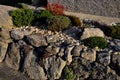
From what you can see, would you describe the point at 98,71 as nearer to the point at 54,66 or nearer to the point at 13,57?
the point at 54,66

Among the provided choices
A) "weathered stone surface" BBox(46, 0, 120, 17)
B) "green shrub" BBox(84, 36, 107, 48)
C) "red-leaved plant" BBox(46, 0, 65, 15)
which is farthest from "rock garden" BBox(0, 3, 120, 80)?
"weathered stone surface" BBox(46, 0, 120, 17)

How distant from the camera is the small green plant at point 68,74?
18.7m

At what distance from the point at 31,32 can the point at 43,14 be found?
1.81 metres

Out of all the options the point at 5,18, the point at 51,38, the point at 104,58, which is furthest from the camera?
the point at 5,18

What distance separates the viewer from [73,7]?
24688 mm

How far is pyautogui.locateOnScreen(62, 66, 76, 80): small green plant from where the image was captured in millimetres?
18694

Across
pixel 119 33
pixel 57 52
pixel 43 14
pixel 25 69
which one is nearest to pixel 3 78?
pixel 25 69

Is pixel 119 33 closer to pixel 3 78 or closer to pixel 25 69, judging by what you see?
pixel 25 69

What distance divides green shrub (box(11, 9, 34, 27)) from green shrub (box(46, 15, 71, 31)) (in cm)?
153

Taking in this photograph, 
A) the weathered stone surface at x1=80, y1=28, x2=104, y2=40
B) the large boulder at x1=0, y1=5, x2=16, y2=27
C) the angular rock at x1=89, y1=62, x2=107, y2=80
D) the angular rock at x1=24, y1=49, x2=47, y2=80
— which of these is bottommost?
the angular rock at x1=24, y1=49, x2=47, y2=80

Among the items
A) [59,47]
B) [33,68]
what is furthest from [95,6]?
[33,68]

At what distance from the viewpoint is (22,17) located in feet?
73.9

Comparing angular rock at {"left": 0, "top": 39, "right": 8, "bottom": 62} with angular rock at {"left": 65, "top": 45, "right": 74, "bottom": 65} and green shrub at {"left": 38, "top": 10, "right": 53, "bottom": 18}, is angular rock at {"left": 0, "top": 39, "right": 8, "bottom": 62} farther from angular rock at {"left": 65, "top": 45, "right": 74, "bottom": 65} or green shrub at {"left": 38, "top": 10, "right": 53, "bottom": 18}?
angular rock at {"left": 65, "top": 45, "right": 74, "bottom": 65}

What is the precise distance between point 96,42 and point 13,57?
5.10 metres
